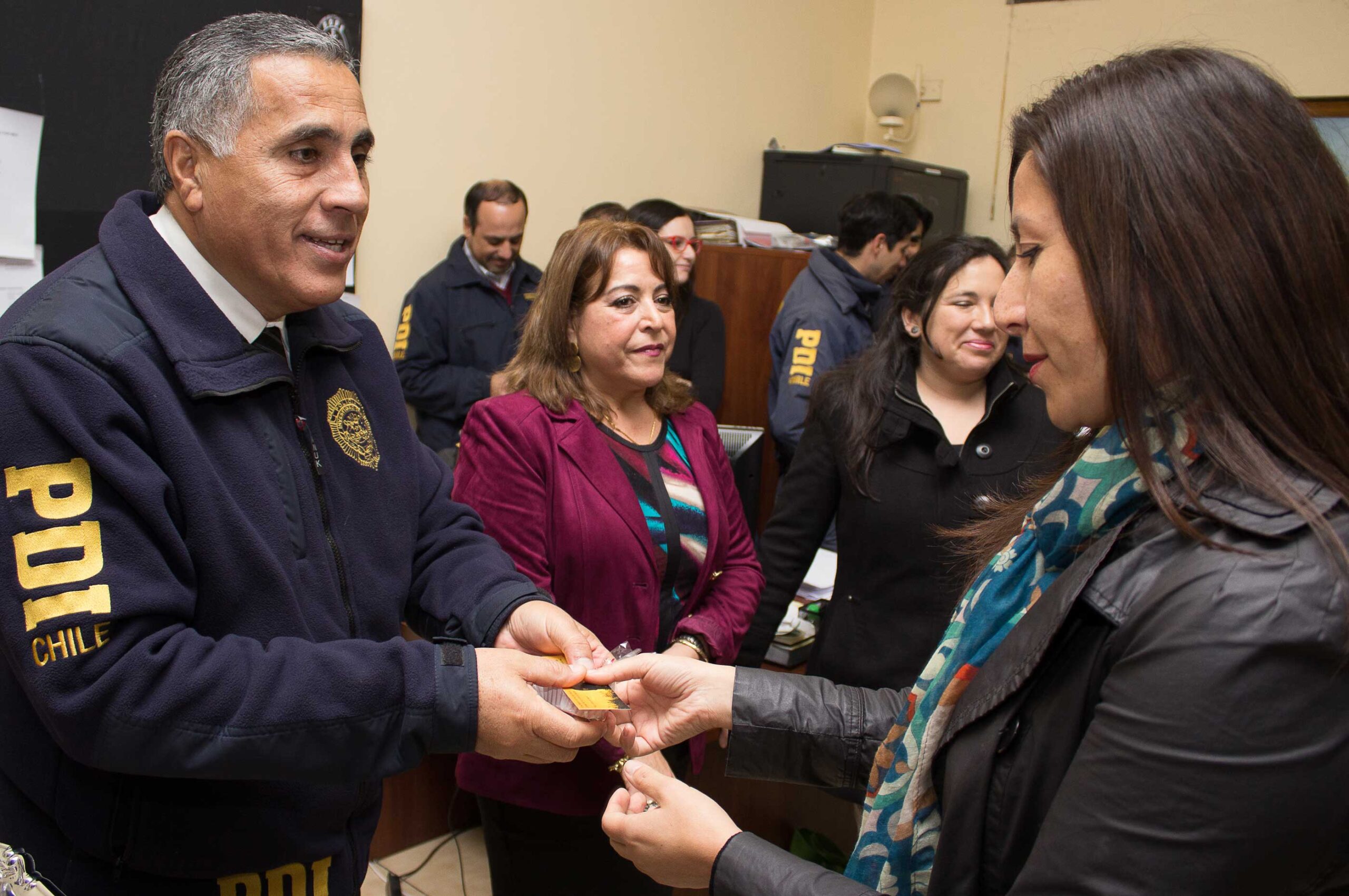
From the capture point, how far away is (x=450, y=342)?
3871 mm

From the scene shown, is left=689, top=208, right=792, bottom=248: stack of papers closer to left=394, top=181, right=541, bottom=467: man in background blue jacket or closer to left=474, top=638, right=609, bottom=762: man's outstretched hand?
left=394, top=181, right=541, bottom=467: man in background blue jacket

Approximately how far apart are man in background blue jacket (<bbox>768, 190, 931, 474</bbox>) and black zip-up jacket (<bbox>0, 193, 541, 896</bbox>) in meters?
2.70

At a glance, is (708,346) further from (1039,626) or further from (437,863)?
(1039,626)

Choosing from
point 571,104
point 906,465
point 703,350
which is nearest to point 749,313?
point 703,350

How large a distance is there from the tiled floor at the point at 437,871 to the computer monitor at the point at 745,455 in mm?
1363

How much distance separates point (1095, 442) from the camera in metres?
1.04

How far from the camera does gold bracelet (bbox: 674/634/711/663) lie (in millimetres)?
1979

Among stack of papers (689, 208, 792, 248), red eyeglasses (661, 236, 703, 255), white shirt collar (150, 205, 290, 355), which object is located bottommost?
white shirt collar (150, 205, 290, 355)

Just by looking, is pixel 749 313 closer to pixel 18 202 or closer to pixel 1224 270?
pixel 18 202

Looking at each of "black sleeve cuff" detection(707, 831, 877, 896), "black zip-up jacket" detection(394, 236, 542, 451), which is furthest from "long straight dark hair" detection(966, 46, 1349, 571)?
"black zip-up jacket" detection(394, 236, 542, 451)

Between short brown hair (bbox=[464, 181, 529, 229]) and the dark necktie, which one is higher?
short brown hair (bbox=[464, 181, 529, 229])

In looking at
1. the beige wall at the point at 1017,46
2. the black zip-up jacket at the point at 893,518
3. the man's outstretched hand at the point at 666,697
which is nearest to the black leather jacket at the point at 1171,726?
the man's outstretched hand at the point at 666,697

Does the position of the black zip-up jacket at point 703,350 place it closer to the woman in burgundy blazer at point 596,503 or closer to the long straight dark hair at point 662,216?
the long straight dark hair at point 662,216

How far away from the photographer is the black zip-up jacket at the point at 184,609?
0.99 meters
